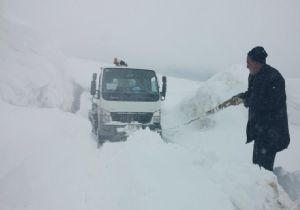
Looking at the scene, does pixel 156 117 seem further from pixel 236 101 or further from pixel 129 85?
pixel 236 101

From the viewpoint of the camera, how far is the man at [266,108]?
14.5ft

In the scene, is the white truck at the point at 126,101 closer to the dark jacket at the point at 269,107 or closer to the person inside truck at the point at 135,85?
the person inside truck at the point at 135,85

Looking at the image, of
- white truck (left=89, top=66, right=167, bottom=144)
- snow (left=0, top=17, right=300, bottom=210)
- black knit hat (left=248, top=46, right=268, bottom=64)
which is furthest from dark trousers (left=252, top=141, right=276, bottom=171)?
white truck (left=89, top=66, right=167, bottom=144)

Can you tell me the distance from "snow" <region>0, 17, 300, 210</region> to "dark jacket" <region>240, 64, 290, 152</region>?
1.45 ft

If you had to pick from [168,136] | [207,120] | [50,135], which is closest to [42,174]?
[50,135]

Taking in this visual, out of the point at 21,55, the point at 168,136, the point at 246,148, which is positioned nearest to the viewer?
the point at 246,148

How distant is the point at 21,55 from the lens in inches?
758

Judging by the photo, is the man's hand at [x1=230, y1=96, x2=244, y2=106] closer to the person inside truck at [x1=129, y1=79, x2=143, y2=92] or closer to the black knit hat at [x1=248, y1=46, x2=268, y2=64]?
the black knit hat at [x1=248, y1=46, x2=268, y2=64]

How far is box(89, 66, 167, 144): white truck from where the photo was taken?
8.97 meters

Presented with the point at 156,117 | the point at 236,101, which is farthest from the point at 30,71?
the point at 236,101

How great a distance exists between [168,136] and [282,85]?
28.1 feet

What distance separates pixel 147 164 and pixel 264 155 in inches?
67.0

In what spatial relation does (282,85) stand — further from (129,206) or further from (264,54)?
(129,206)

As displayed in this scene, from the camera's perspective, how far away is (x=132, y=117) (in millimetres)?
9141
